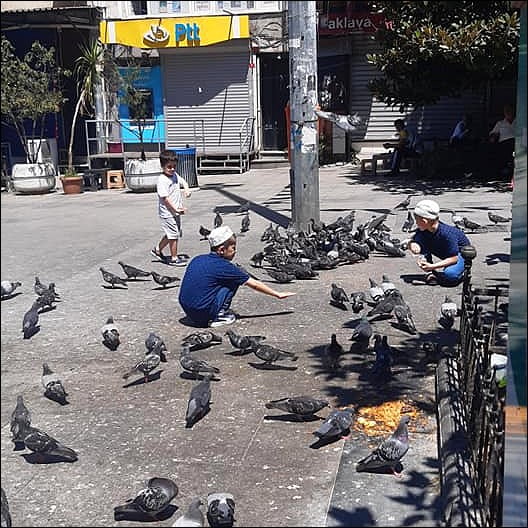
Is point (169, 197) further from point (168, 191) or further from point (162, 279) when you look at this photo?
point (162, 279)

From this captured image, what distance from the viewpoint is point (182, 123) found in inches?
936

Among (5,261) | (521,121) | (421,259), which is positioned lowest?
(421,259)

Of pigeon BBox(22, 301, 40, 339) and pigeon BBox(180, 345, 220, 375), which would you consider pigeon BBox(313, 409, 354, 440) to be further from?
pigeon BBox(22, 301, 40, 339)

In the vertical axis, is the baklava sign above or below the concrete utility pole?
above

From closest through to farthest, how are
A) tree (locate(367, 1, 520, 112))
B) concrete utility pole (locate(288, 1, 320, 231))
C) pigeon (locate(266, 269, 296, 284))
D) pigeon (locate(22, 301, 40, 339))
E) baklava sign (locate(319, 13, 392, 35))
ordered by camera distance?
pigeon (locate(22, 301, 40, 339))
pigeon (locate(266, 269, 296, 284))
concrete utility pole (locate(288, 1, 320, 231))
tree (locate(367, 1, 520, 112))
baklava sign (locate(319, 13, 392, 35))

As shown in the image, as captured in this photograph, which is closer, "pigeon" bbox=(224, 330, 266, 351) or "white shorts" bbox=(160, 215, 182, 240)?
"pigeon" bbox=(224, 330, 266, 351)

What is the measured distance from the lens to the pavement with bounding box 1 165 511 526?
383 centimetres

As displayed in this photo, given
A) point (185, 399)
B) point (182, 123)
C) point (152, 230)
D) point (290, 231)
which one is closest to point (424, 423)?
point (185, 399)

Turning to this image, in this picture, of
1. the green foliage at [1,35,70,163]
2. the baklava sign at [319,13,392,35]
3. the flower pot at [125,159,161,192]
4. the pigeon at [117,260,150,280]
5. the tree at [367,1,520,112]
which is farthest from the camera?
the baklava sign at [319,13,392,35]

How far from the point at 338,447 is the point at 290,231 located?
6703 mm

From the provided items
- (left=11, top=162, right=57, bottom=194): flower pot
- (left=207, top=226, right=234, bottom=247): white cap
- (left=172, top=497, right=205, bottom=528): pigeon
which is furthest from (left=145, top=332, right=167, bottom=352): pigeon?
(left=11, top=162, right=57, bottom=194): flower pot

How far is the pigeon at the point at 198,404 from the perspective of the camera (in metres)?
4.84

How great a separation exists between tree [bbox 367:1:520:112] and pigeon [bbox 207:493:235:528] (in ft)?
42.0

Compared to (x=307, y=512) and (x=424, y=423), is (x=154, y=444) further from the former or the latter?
(x=424, y=423)
